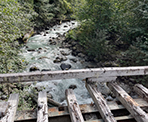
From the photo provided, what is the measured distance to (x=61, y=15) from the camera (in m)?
16.5

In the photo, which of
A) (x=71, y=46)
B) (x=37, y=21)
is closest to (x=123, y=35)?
(x=71, y=46)

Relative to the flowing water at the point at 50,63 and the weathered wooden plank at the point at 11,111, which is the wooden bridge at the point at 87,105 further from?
the flowing water at the point at 50,63

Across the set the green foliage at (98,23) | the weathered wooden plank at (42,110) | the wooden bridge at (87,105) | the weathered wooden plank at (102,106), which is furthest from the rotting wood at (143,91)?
the green foliage at (98,23)

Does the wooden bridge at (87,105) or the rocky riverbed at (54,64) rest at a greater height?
the rocky riverbed at (54,64)

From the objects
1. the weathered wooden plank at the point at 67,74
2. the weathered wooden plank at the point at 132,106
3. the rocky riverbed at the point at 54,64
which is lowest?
the weathered wooden plank at the point at 132,106

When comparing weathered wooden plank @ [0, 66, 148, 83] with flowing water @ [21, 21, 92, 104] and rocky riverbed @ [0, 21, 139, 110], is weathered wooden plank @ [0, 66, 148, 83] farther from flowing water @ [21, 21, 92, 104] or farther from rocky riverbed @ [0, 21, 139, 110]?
flowing water @ [21, 21, 92, 104]

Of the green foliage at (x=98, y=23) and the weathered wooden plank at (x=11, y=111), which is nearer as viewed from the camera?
the weathered wooden plank at (x=11, y=111)

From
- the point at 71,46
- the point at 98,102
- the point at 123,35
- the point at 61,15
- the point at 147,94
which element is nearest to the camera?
the point at 98,102

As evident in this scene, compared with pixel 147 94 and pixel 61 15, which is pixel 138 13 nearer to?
pixel 147 94

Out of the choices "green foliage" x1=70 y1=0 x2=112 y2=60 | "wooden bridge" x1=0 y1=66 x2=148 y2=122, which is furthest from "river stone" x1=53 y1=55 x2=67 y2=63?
"wooden bridge" x1=0 y1=66 x2=148 y2=122

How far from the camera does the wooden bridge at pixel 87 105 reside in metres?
1.45

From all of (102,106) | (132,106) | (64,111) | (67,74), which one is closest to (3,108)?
(64,111)

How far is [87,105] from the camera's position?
1.79m

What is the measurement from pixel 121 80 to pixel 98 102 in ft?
14.0
